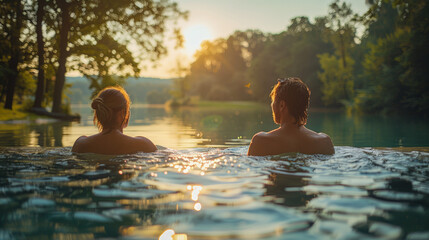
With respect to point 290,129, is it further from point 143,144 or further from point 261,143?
point 143,144

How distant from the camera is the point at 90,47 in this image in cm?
2542

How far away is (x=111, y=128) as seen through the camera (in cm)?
555

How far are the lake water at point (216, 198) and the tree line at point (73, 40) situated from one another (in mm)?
21216

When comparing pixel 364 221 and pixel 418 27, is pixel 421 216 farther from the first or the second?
pixel 418 27

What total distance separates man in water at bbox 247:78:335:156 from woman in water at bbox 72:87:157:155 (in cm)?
186

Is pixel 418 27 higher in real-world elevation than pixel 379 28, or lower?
lower

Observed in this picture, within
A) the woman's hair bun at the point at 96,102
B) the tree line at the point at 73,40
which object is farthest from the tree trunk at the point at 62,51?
the woman's hair bun at the point at 96,102

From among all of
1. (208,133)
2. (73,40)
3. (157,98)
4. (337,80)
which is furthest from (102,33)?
(157,98)

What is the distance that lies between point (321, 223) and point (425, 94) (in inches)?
1126

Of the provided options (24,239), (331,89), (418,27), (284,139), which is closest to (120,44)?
(418,27)

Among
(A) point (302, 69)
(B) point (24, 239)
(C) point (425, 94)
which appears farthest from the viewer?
(A) point (302, 69)

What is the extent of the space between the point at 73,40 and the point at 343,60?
116 ft

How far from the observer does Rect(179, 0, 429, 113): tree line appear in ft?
89.1

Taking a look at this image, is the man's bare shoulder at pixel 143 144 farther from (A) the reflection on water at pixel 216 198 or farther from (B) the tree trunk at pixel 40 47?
(B) the tree trunk at pixel 40 47
